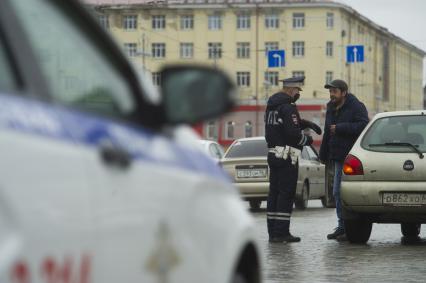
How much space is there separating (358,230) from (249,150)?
387 inches

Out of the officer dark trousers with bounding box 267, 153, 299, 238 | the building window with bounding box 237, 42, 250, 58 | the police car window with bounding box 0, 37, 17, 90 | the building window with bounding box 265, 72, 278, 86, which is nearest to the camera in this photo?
the police car window with bounding box 0, 37, 17, 90

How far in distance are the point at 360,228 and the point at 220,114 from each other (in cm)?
1007

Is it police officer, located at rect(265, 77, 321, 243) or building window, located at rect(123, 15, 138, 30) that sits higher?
building window, located at rect(123, 15, 138, 30)

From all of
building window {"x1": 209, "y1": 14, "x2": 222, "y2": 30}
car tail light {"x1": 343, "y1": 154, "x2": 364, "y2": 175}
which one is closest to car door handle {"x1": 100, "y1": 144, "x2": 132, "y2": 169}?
car tail light {"x1": 343, "y1": 154, "x2": 364, "y2": 175}

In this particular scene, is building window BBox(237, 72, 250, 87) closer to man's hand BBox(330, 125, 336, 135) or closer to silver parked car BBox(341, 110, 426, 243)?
man's hand BBox(330, 125, 336, 135)

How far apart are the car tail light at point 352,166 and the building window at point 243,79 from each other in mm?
105780

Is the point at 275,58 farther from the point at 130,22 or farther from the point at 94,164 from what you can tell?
the point at 94,164

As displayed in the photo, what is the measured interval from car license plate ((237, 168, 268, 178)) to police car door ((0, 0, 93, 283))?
19817 mm

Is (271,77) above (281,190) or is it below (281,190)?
below

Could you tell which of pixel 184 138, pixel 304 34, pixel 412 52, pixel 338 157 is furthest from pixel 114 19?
pixel 184 138

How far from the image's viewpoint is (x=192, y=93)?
12.1 feet

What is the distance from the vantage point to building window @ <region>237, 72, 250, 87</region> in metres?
119

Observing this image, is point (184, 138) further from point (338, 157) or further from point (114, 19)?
point (114, 19)

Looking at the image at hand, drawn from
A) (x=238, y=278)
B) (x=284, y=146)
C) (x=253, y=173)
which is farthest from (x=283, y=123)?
(x=253, y=173)
